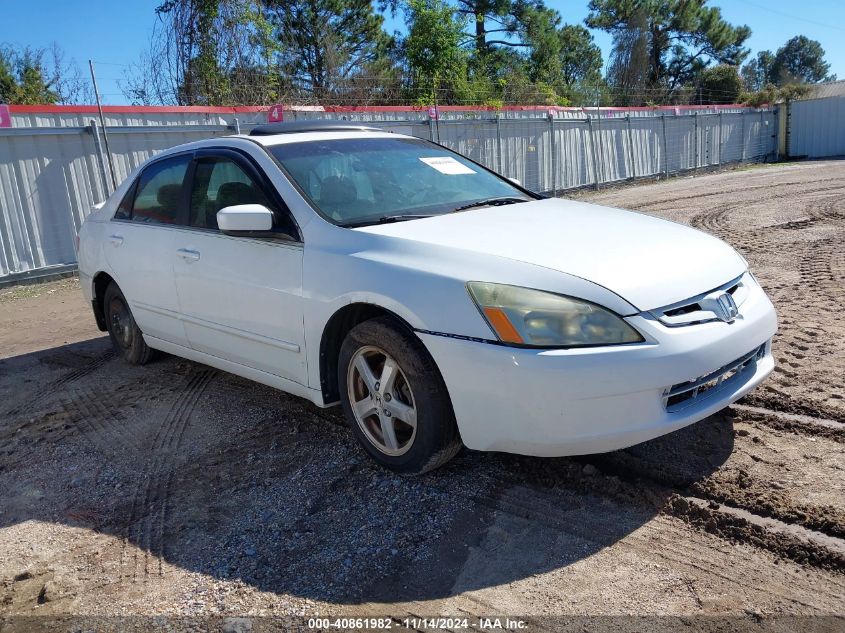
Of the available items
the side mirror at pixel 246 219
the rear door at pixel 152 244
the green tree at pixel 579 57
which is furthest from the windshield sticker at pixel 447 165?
the green tree at pixel 579 57

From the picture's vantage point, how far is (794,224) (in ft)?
31.8

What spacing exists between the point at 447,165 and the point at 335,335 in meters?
1.52

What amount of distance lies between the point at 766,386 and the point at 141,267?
408 cm

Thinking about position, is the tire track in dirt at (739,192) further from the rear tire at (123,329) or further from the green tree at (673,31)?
the green tree at (673,31)

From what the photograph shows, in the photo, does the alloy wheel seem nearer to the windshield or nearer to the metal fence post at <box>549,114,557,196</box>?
the windshield

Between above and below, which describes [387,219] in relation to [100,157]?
below

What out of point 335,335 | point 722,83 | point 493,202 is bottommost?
point 335,335

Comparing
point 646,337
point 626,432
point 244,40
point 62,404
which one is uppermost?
point 244,40

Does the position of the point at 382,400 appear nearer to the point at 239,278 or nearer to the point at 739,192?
the point at 239,278

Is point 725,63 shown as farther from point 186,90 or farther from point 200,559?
point 200,559

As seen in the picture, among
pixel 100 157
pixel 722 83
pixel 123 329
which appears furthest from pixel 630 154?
pixel 722 83

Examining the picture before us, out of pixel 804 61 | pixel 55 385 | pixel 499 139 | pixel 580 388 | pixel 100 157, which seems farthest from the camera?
pixel 804 61

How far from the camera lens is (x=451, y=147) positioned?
50.5ft

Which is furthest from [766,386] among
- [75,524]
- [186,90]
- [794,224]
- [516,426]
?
[186,90]
